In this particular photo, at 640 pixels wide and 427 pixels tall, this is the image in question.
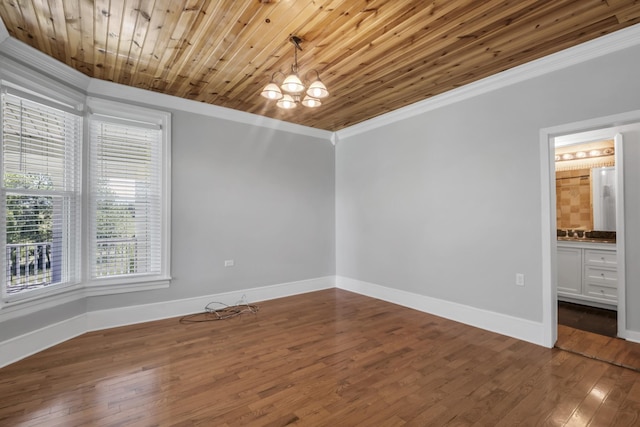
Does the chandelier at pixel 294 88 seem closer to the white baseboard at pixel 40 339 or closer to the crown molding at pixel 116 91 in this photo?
the crown molding at pixel 116 91

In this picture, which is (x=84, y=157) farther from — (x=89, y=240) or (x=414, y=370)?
(x=414, y=370)

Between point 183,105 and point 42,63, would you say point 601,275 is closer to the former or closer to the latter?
point 183,105

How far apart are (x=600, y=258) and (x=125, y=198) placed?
6245 mm

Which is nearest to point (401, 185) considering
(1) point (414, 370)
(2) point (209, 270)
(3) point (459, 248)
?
(3) point (459, 248)

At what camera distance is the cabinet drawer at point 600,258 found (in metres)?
4.15

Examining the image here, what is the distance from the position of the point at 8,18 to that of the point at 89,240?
2.06 meters

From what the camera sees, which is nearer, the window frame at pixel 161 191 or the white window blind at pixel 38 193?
the white window blind at pixel 38 193

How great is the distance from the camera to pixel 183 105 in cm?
399

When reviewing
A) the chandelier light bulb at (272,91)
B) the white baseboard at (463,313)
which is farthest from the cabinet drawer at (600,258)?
the chandelier light bulb at (272,91)

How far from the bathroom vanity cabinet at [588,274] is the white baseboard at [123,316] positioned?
148 inches

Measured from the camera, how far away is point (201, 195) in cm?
414

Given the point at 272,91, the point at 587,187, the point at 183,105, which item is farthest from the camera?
the point at 587,187

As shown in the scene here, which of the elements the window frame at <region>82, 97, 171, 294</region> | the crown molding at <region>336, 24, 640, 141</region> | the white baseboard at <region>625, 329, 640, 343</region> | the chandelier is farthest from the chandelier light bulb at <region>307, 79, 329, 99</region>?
the white baseboard at <region>625, 329, 640, 343</region>

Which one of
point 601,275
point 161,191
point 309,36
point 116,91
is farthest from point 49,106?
point 601,275
